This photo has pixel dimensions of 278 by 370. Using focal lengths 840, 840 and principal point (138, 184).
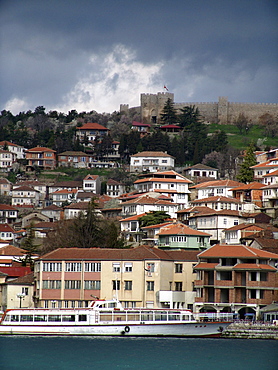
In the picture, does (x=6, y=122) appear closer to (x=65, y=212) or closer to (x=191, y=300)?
(x=65, y=212)

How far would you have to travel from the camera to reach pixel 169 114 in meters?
156

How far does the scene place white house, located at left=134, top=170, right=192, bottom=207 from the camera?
101312 millimetres

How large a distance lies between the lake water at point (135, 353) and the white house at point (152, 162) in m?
73.7

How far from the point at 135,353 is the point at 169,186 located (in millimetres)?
54560

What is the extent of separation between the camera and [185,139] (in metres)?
140

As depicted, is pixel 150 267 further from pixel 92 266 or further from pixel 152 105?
pixel 152 105

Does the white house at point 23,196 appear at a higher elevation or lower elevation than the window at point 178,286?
higher

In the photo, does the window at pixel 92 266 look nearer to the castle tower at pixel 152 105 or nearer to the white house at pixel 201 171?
the white house at pixel 201 171

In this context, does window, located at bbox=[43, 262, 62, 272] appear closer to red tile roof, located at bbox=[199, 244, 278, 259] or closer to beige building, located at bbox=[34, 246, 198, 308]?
beige building, located at bbox=[34, 246, 198, 308]

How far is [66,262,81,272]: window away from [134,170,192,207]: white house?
120ft

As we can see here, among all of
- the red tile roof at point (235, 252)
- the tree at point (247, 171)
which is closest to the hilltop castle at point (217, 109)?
the tree at point (247, 171)

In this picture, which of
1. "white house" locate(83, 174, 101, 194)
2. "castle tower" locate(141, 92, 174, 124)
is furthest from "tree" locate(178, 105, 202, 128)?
"white house" locate(83, 174, 101, 194)

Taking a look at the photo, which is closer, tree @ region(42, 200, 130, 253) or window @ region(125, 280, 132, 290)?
window @ region(125, 280, 132, 290)

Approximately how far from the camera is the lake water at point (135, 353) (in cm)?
4594
